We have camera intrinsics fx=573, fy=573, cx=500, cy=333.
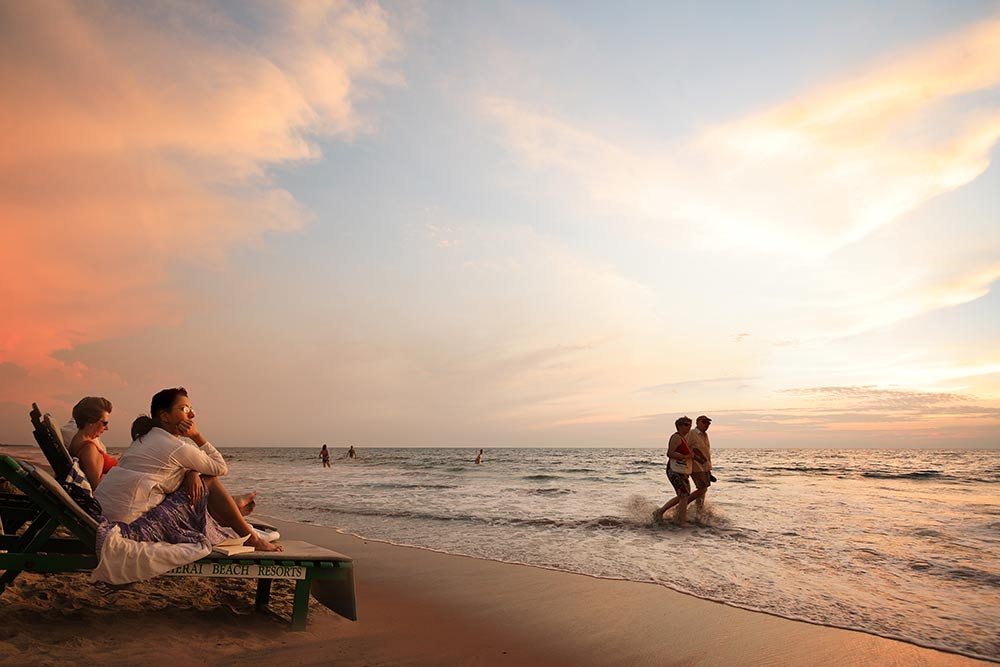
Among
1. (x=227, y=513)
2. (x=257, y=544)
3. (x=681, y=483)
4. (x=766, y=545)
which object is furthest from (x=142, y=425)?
(x=681, y=483)

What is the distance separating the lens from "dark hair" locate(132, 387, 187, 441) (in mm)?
4184

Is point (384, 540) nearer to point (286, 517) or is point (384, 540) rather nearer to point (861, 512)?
point (286, 517)

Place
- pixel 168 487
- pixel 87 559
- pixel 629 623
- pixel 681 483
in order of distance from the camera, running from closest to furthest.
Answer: pixel 87 559
pixel 168 487
pixel 629 623
pixel 681 483

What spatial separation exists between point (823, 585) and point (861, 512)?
8618 millimetres

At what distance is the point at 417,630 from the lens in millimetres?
4746

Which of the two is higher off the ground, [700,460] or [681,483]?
[700,460]

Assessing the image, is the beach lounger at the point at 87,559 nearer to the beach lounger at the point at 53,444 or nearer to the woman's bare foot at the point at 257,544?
the woman's bare foot at the point at 257,544

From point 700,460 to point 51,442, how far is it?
1084cm

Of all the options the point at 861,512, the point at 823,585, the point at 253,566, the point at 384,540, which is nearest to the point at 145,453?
the point at 253,566

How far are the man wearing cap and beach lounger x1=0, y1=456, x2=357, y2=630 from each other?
8.96m

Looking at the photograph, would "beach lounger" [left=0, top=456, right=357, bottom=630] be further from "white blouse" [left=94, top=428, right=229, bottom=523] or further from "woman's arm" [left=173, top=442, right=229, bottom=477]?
"woman's arm" [left=173, top=442, right=229, bottom=477]

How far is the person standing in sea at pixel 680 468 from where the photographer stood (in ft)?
38.0

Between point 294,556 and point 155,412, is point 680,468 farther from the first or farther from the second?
point 155,412

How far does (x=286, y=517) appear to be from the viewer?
1227 centimetres
